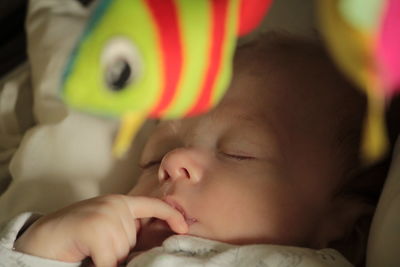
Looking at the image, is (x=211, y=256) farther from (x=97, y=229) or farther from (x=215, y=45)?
(x=215, y=45)

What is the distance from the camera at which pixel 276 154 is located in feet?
2.55

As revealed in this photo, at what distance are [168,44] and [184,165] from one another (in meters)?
0.40

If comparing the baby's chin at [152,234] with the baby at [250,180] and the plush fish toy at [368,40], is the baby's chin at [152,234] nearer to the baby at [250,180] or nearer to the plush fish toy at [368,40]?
the baby at [250,180]

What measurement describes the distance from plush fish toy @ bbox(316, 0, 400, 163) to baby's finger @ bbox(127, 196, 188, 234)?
43cm

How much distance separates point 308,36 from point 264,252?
17.4 inches

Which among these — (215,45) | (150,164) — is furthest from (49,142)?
(215,45)

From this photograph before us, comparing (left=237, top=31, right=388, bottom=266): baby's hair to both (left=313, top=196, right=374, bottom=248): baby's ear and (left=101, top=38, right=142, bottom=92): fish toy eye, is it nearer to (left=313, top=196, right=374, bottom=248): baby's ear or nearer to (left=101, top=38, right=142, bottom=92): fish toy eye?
(left=313, top=196, right=374, bottom=248): baby's ear

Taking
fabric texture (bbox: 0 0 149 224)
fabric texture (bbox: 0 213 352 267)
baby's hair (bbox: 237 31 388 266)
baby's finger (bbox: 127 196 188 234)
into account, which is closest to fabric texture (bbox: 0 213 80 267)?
fabric texture (bbox: 0 213 352 267)

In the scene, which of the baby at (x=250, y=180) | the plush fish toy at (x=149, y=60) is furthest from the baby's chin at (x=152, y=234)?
the plush fish toy at (x=149, y=60)

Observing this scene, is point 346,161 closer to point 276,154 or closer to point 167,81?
point 276,154

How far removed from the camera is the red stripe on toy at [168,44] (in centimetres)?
35

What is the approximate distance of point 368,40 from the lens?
299 millimetres

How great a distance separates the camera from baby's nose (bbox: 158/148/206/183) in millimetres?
740

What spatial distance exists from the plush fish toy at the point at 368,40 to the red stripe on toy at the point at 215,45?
7cm
